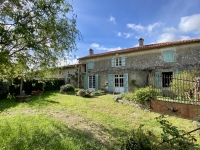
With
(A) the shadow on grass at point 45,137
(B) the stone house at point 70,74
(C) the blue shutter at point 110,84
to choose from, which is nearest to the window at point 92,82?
(B) the stone house at point 70,74

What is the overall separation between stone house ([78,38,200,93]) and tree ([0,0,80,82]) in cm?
1035

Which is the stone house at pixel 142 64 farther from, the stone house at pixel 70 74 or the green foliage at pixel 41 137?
the green foliage at pixel 41 137

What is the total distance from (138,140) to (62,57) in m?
3.43

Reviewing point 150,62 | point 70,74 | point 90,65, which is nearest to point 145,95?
point 150,62

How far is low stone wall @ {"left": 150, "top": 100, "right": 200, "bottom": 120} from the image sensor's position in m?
6.32

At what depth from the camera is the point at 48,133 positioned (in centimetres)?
436

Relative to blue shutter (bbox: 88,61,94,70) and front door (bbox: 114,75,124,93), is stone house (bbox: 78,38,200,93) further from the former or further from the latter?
blue shutter (bbox: 88,61,94,70)

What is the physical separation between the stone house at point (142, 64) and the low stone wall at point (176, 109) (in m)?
4.55

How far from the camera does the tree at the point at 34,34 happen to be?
2.87 meters

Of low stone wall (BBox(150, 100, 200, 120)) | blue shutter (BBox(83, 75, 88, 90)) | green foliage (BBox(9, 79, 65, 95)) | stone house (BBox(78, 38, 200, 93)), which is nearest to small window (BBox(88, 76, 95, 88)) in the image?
stone house (BBox(78, 38, 200, 93))

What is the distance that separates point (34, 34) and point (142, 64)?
14.3 meters

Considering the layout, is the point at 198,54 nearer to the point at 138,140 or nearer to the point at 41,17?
the point at 138,140

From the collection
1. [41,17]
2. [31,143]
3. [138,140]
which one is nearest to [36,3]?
[41,17]

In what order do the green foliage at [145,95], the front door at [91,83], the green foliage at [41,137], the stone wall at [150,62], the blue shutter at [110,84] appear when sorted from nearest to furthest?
the green foliage at [41,137] → the green foliage at [145,95] → the stone wall at [150,62] → the blue shutter at [110,84] → the front door at [91,83]
